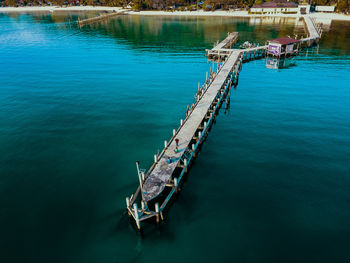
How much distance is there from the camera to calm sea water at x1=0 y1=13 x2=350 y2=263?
703 inches

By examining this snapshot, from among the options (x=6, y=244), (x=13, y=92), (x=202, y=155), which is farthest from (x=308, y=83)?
(x=13, y=92)

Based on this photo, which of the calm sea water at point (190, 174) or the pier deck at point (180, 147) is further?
the pier deck at point (180, 147)

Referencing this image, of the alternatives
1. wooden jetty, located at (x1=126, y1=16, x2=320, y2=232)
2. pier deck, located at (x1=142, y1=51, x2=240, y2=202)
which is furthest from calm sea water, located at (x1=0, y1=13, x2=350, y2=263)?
pier deck, located at (x1=142, y1=51, x2=240, y2=202)

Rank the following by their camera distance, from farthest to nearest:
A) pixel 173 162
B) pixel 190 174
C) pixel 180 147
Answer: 1. pixel 180 147
2. pixel 190 174
3. pixel 173 162

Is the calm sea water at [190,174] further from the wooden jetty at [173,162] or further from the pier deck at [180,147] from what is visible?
the pier deck at [180,147]

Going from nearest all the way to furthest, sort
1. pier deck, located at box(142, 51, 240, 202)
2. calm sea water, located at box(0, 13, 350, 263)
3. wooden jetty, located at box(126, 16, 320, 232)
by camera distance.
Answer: calm sea water, located at box(0, 13, 350, 263) < wooden jetty, located at box(126, 16, 320, 232) < pier deck, located at box(142, 51, 240, 202)

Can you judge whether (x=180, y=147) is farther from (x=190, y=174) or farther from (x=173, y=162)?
(x=190, y=174)

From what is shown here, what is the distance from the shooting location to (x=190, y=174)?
2472 cm

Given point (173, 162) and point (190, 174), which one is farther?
point (190, 174)

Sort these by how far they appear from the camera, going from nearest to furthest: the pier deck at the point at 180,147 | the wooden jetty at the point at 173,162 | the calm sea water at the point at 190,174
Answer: the calm sea water at the point at 190,174, the wooden jetty at the point at 173,162, the pier deck at the point at 180,147

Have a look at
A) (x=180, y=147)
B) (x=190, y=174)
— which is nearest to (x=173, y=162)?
(x=190, y=174)

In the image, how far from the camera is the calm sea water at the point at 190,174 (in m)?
17.8

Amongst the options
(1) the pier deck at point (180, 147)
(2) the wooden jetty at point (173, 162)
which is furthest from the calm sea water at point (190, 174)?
(1) the pier deck at point (180, 147)

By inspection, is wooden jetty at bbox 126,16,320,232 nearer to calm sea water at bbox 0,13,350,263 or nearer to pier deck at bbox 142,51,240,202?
pier deck at bbox 142,51,240,202
